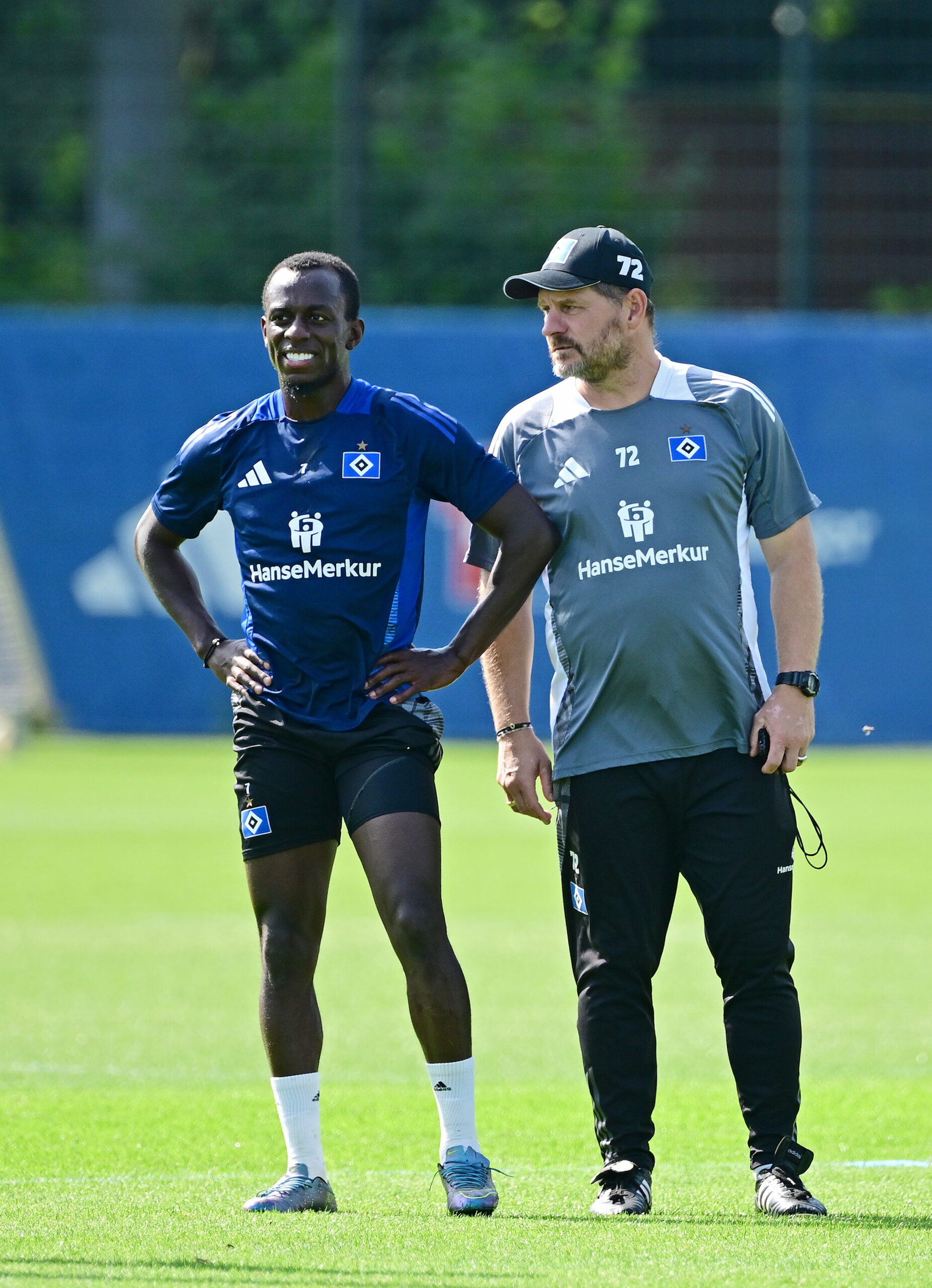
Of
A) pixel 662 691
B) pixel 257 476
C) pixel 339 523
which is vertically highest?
pixel 257 476

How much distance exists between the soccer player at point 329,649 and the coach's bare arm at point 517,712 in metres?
0.20

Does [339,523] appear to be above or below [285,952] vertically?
above

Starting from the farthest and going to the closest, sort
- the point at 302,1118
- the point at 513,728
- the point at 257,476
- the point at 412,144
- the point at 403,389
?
the point at 412,144, the point at 403,389, the point at 513,728, the point at 257,476, the point at 302,1118

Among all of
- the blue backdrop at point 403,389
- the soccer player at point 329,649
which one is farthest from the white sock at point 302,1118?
the blue backdrop at point 403,389

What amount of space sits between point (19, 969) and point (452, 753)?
9.23m

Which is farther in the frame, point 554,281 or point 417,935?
point 554,281

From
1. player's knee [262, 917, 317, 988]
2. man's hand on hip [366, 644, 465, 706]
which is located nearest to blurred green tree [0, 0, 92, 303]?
man's hand on hip [366, 644, 465, 706]

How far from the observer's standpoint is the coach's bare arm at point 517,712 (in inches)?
196

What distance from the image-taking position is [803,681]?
15.9 ft

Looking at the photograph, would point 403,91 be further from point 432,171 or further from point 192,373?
point 192,373

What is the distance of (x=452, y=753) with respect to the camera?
17.7 metres

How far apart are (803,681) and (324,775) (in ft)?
3.87

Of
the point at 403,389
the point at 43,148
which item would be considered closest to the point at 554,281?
the point at 403,389

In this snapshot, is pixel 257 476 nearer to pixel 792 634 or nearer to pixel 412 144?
pixel 792 634
